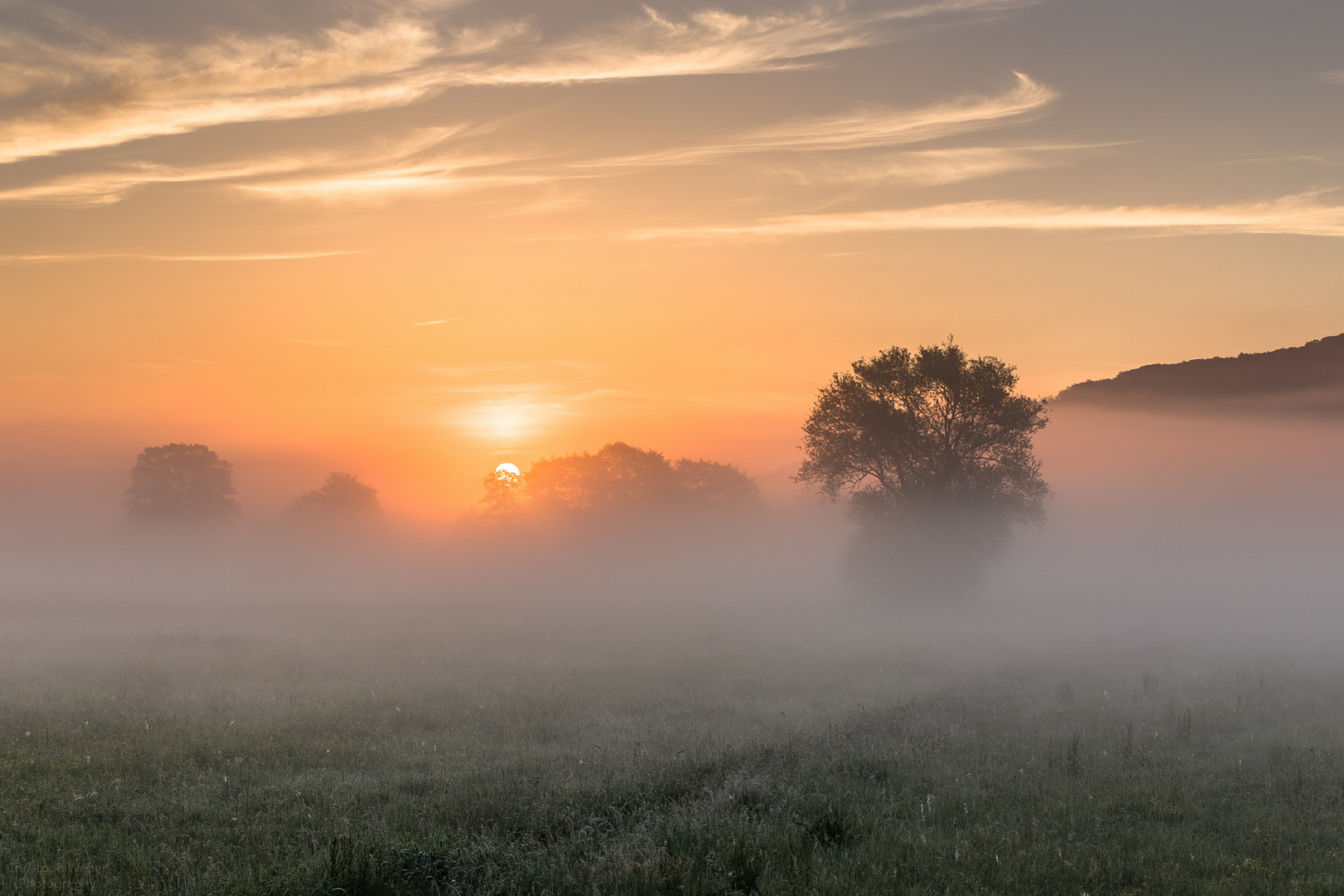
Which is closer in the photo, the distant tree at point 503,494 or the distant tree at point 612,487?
the distant tree at point 612,487

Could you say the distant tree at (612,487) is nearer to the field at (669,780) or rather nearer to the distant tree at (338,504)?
the distant tree at (338,504)

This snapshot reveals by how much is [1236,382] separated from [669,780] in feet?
472

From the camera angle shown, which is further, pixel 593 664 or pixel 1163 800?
pixel 593 664

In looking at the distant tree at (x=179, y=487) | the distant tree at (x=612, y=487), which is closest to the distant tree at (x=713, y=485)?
the distant tree at (x=612, y=487)

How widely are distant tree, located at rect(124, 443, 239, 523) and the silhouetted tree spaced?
27.1 meters

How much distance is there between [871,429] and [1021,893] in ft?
114

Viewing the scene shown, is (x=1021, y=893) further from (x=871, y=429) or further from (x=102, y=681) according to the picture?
(x=871, y=429)

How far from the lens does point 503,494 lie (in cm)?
10044

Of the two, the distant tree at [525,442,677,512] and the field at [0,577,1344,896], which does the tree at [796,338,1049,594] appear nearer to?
the field at [0,577,1344,896]

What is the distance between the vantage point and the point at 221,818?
10.3 metres

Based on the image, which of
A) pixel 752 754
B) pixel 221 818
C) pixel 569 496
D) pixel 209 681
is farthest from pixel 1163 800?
pixel 569 496

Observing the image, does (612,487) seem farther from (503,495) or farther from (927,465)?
(927,465)

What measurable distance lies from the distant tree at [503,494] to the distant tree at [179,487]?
2711cm

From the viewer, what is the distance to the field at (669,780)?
8.35 m
